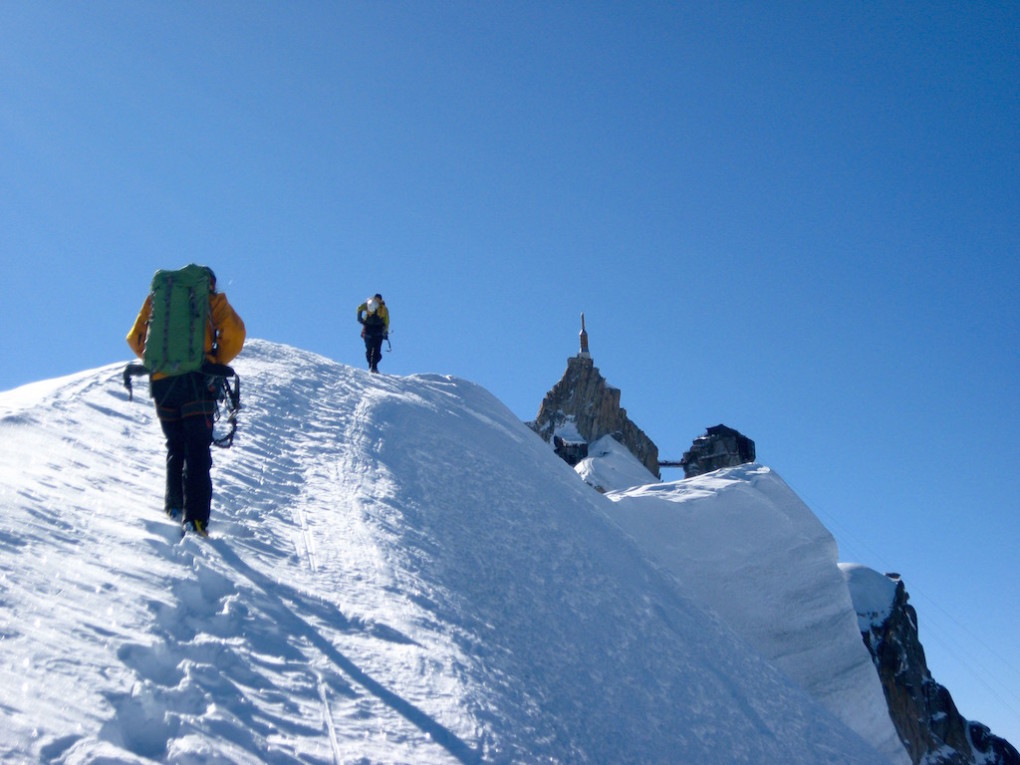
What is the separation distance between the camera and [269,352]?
45.1 ft

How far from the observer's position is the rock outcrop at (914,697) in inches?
997

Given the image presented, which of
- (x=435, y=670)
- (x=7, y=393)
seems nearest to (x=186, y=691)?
(x=435, y=670)

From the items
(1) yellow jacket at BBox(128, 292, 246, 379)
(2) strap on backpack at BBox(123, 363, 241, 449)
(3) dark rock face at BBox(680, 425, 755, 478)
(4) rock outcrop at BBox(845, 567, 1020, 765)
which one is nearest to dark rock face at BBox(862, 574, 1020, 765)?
(4) rock outcrop at BBox(845, 567, 1020, 765)

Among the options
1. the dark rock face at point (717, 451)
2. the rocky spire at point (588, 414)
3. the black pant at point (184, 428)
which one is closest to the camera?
the black pant at point (184, 428)

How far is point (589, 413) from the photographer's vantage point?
67688 mm

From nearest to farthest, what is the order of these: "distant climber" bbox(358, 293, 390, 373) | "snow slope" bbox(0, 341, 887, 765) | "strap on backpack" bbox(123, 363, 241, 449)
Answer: "snow slope" bbox(0, 341, 887, 765) < "strap on backpack" bbox(123, 363, 241, 449) < "distant climber" bbox(358, 293, 390, 373)

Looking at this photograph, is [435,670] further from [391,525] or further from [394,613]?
[391,525]

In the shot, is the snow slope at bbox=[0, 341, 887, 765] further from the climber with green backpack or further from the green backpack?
the green backpack

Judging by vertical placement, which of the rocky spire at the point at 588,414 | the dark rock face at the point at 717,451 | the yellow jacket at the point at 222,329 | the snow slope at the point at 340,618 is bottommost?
the snow slope at the point at 340,618

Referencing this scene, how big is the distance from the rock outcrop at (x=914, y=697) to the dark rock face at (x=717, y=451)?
14937 mm

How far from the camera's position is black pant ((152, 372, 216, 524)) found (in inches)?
259

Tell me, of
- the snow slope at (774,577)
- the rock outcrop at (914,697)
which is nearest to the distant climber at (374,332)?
the snow slope at (774,577)

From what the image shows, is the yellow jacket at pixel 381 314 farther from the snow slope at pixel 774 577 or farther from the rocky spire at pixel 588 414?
the rocky spire at pixel 588 414

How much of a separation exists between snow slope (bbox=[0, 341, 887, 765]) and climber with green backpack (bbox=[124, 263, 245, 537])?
483 mm
